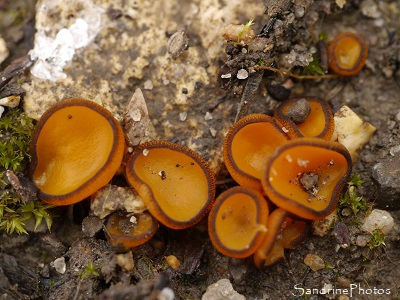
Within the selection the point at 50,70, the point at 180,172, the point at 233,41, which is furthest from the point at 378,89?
the point at 50,70

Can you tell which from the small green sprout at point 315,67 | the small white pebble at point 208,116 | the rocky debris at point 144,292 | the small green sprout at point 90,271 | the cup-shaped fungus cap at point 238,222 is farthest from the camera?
the small green sprout at point 315,67

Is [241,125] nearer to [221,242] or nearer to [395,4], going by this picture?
[221,242]

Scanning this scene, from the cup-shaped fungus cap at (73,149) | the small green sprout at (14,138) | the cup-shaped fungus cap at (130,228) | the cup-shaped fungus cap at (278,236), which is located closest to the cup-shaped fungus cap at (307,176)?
the cup-shaped fungus cap at (278,236)

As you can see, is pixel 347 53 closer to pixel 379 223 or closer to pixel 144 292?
pixel 379 223

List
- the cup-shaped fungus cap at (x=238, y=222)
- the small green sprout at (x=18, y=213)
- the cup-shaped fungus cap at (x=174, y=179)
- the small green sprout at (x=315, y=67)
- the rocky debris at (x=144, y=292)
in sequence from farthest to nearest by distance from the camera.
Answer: the small green sprout at (x=315, y=67) < the small green sprout at (x=18, y=213) < the cup-shaped fungus cap at (x=174, y=179) < the cup-shaped fungus cap at (x=238, y=222) < the rocky debris at (x=144, y=292)

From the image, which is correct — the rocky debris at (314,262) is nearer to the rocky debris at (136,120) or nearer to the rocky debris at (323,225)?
the rocky debris at (323,225)
